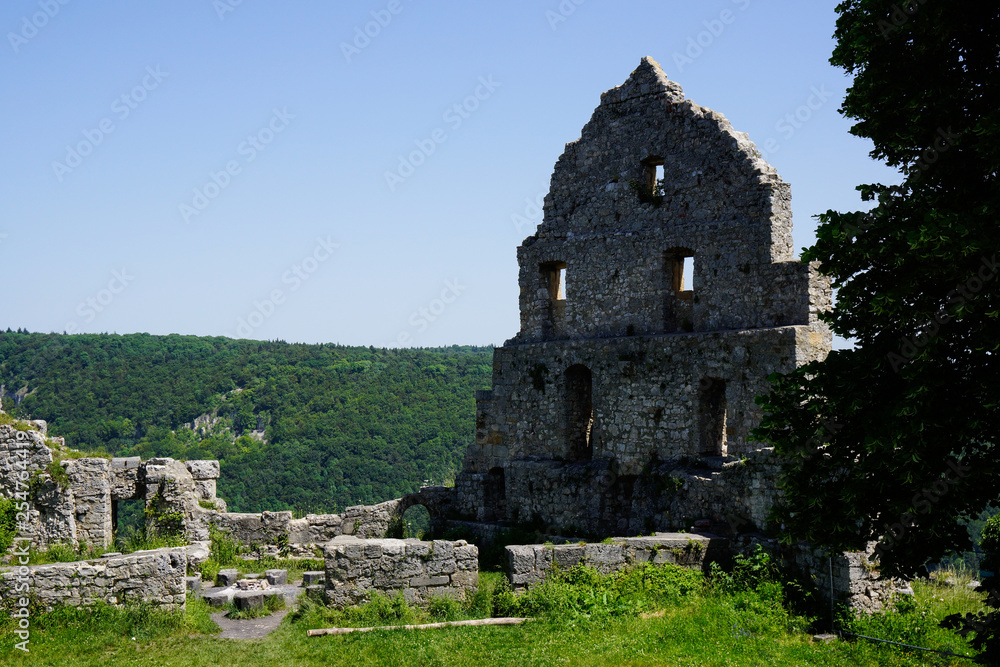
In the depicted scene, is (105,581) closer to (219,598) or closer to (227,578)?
(219,598)

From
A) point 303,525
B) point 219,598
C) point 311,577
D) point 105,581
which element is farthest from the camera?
point 303,525

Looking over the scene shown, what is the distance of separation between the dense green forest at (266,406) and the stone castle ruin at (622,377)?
27.3 metres

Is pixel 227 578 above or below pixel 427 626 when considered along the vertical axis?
below

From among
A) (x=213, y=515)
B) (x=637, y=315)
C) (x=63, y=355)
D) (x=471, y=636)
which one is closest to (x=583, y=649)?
(x=471, y=636)

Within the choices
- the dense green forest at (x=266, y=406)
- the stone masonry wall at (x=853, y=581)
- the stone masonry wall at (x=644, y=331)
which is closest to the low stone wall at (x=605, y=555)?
the stone masonry wall at (x=644, y=331)

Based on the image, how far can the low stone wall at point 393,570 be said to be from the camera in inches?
515

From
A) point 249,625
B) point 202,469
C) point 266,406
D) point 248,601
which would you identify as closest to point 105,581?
point 249,625

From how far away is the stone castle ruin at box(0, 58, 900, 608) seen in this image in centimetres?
1708

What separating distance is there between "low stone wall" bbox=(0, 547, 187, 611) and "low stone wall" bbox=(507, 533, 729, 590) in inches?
193

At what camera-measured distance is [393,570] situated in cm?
1316

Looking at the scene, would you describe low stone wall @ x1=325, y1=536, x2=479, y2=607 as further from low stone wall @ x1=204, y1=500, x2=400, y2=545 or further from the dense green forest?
the dense green forest

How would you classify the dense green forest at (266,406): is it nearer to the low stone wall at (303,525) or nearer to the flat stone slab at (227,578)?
the low stone wall at (303,525)

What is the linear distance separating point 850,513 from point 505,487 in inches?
497

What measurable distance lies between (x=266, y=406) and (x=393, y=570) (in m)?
58.0
